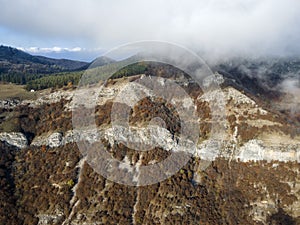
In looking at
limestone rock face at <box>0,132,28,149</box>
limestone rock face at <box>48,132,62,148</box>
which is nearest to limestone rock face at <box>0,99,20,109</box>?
limestone rock face at <box>0,132,28,149</box>

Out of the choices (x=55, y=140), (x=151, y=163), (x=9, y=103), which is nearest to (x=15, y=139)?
(x=55, y=140)

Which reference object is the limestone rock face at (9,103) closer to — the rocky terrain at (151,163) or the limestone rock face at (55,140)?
the rocky terrain at (151,163)

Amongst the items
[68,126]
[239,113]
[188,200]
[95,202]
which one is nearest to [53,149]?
[68,126]

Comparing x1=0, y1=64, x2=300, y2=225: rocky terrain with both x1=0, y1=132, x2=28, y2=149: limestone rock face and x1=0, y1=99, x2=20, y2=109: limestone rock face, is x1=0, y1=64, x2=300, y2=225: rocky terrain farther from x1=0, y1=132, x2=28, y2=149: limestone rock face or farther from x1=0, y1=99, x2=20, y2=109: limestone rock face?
x1=0, y1=99, x2=20, y2=109: limestone rock face

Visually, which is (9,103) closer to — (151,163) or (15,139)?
(15,139)

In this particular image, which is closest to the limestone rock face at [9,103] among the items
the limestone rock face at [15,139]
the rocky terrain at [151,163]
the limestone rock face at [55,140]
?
the rocky terrain at [151,163]

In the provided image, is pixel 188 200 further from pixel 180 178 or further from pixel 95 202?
pixel 95 202

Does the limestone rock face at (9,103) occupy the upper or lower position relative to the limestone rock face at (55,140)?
upper

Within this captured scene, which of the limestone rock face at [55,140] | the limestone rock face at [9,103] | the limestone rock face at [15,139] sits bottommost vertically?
the limestone rock face at [15,139]
